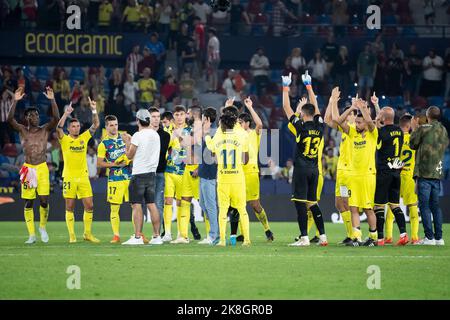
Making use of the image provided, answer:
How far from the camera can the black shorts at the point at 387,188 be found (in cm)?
1859

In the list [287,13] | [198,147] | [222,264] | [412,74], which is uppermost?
[287,13]

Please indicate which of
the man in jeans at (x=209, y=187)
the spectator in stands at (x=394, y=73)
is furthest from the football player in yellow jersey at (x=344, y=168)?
the spectator in stands at (x=394, y=73)

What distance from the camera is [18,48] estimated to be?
3388 centimetres

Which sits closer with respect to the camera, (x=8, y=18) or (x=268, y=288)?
(x=268, y=288)

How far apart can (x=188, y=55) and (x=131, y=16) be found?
2585 millimetres

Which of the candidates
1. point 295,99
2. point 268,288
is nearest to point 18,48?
point 295,99

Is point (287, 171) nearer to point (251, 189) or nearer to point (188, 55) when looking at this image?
point (188, 55)

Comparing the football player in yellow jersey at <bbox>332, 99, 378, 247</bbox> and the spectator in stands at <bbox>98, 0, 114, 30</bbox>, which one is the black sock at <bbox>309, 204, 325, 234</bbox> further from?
the spectator in stands at <bbox>98, 0, 114, 30</bbox>

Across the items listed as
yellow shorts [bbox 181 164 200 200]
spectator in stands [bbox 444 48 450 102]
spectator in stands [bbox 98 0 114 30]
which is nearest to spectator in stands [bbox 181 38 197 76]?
spectator in stands [bbox 98 0 114 30]

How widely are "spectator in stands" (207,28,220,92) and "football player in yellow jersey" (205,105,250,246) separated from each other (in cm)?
1671

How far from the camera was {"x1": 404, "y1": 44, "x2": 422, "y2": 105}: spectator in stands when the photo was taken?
35.0 metres

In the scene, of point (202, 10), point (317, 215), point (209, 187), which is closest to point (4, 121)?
point (202, 10)

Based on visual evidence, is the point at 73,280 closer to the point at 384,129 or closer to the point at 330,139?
the point at 384,129

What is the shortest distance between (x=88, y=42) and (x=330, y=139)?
372 inches
